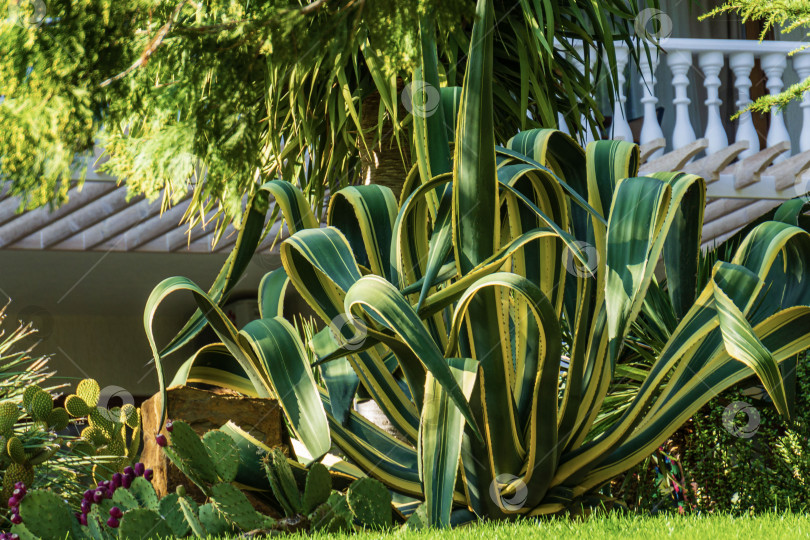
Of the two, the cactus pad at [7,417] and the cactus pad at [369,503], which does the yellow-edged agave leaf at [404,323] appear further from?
the cactus pad at [7,417]

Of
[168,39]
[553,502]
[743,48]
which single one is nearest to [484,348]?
[553,502]

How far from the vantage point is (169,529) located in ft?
4.67

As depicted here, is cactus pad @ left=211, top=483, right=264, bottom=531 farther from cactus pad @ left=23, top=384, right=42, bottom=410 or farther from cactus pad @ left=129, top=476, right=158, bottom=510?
cactus pad @ left=23, top=384, right=42, bottom=410

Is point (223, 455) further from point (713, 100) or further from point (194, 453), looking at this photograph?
point (713, 100)

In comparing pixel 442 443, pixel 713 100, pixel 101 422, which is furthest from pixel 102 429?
pixel 713 100

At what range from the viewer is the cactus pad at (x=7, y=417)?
1.76 metres

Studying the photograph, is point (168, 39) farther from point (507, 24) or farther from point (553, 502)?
point (507, 24)

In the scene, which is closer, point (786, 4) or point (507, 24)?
point (786, 4)

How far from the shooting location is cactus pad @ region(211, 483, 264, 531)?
142cm

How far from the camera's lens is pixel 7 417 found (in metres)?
1.76

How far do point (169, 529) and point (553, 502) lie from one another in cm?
71

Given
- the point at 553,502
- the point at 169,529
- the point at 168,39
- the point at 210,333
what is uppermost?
the point at 168,39

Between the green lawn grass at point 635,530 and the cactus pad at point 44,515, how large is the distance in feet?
1.43

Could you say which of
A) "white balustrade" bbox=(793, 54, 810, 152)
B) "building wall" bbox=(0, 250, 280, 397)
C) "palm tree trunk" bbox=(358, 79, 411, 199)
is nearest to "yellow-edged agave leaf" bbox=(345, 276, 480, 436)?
"palm tree trunk" bbox=(358, 79, 411, 199)
